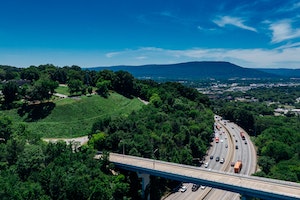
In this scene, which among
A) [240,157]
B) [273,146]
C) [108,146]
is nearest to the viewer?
[108,146]

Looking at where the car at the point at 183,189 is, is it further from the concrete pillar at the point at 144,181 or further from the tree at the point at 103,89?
the tree at the point at 103,89

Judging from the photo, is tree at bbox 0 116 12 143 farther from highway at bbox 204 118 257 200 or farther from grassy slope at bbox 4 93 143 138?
highway at bbox 204 118 257 200

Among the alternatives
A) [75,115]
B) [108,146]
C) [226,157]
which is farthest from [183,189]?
[75,115]

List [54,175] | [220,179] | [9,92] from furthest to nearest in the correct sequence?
[9,92]
[220,179]
[54,175]

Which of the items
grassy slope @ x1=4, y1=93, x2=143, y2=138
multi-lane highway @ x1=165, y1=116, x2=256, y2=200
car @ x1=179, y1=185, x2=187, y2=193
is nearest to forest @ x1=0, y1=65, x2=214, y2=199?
car @ x1=179, y1=185, x2=187, y2=193

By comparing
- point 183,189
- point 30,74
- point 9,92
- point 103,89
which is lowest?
point 183,189

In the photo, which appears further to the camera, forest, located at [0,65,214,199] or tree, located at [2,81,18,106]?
tree, located at [2,81,18,106]

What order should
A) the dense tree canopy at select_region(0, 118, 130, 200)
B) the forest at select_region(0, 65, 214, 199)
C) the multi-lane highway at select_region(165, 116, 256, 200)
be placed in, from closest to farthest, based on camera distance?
1. the dense tree canopy at select_region(0, 118, 130, 200)
2. the forest at select_region(0, 65, 214, 199)
3. the multi-lane highway at select_region(165, 116, 256, 200)

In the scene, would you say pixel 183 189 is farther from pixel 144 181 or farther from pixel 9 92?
pixel 9 92
